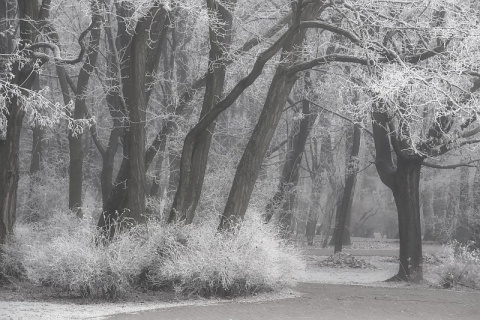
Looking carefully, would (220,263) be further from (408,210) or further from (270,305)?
(408,210)

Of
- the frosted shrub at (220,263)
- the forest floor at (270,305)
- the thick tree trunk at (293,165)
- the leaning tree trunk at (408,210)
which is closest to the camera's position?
the forest floor at (270,305)

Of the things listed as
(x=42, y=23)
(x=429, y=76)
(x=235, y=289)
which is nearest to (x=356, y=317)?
(x=235, y=289)

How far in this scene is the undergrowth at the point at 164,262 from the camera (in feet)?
44.7

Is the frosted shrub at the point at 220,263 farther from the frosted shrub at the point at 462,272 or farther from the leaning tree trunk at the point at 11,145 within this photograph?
the frosted shrub at the point at 462,272

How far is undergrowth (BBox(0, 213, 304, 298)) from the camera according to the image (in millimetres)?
13609

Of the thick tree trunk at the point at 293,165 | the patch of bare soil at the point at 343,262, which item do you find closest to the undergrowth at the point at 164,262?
the thick tree trunk at the point at 293,165

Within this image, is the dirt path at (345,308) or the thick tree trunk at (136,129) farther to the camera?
the thick tree trunk at (136,129)

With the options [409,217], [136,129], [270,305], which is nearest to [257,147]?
[136,129]

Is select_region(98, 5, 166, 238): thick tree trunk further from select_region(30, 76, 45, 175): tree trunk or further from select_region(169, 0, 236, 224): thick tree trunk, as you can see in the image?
select_region(30, 76, 45, 175): tree trunk

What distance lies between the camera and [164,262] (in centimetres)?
1461

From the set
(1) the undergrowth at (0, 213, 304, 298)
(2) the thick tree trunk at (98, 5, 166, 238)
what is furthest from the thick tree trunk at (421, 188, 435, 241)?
(1) the undergrowth at (0, 213, 304, 298)

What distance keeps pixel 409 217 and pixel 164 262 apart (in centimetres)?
802

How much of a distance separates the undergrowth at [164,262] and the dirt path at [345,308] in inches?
27.5

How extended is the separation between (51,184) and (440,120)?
1957 cm
